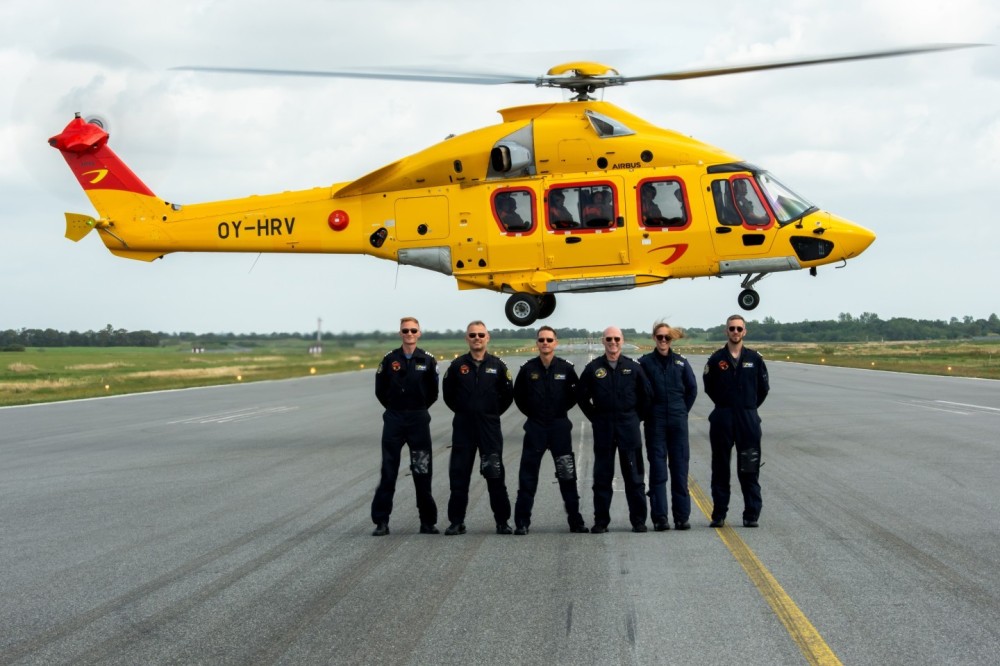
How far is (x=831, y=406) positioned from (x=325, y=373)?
39440mm

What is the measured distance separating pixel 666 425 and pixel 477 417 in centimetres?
206

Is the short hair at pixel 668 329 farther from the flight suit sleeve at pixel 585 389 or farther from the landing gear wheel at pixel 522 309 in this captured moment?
the landing gear wheel at pixel 522 309

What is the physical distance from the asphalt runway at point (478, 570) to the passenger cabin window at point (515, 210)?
404 centimetres

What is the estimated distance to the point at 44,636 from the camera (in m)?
7.28

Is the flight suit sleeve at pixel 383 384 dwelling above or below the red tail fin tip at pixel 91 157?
below

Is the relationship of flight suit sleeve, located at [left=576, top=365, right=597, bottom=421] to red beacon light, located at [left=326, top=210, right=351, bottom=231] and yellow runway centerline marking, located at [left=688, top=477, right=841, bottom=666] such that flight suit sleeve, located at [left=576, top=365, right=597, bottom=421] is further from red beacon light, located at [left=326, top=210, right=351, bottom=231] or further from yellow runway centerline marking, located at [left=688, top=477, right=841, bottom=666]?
red beacon light, located at [left=326, top=210, right=351, bottom=231]

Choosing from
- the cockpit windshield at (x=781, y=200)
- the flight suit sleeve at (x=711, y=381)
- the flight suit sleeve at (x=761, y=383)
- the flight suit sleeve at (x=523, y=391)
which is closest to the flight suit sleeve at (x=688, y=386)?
the flight suit sleeve at (x=711, y=381)

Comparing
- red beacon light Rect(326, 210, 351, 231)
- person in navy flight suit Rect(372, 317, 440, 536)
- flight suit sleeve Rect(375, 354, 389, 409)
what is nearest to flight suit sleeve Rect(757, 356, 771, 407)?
person in navy flight suit Rect(372, 317, 440, 536)

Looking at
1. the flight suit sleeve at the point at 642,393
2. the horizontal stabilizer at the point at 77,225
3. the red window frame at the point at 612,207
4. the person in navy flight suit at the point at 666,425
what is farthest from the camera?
the horizontal stabilizer at the point at 77,225

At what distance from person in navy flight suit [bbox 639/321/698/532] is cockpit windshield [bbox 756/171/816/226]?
26.5ft

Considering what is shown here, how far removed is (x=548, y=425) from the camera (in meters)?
11.1

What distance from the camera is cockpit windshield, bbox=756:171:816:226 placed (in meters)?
18.7

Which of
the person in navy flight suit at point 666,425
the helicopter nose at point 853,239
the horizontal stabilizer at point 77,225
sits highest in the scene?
the horizontal stabilizer at point 77,225

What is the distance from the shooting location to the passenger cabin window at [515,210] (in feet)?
61.8
